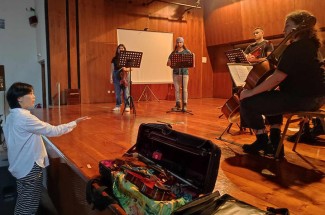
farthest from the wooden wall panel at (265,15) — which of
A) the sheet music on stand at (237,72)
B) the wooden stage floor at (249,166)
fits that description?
the sheet music on stand at (237,72)

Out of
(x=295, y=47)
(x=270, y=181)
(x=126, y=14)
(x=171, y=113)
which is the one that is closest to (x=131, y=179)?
(x=270, y=181)

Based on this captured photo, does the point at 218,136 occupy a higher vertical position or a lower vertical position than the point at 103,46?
lower

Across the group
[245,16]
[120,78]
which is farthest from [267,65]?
[245,16]

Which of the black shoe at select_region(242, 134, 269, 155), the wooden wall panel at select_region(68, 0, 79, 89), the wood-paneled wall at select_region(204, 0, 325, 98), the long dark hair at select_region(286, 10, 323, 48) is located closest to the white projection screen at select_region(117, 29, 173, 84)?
the wooden wall panel at select_region(68, 0, 79, 89)

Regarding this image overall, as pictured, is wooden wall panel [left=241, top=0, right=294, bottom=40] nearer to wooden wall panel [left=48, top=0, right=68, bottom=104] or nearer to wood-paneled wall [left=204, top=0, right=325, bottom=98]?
wood-paneled wall [left=204, top=0, right=325, bottom=98]

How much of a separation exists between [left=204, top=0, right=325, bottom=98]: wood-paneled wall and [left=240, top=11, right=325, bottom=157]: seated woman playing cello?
177 inches

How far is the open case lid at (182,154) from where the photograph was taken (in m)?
1.45

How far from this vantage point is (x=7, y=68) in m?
7.68

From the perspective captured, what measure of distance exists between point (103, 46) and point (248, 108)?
6086mm

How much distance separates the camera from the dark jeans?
215cm

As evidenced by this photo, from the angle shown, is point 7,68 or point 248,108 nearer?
point 248,108

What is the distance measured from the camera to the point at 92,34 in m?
7.55

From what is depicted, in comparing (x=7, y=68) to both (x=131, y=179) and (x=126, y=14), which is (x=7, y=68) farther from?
(x=131, y=179)

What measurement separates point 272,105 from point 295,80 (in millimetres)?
240
